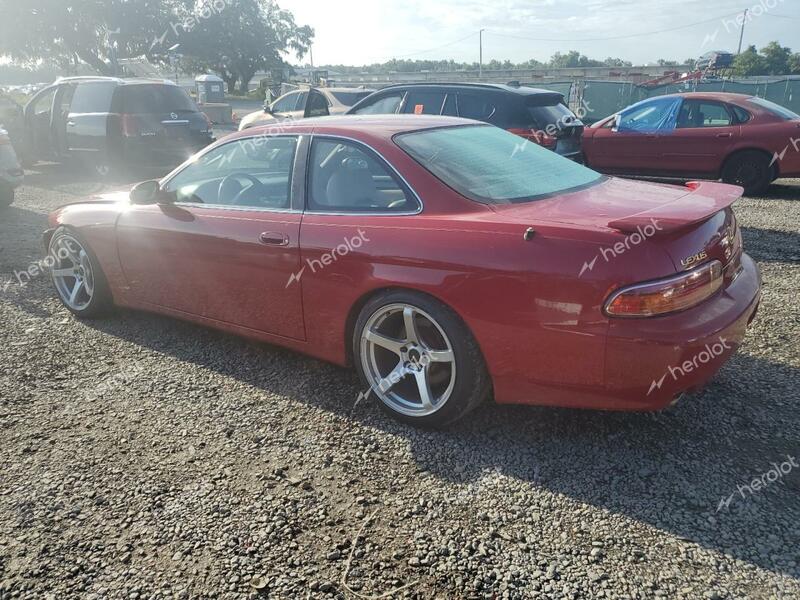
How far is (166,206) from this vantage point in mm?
3977

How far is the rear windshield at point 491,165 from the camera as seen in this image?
10.0ft

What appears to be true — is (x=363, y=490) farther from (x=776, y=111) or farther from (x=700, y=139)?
(x=776, y=111)

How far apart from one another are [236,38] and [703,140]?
55405 millimetres

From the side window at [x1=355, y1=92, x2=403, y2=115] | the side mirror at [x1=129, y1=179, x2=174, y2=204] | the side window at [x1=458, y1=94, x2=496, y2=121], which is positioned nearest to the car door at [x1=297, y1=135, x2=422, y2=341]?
the side mirror at [x1=129, y1=179, x2=174, y2=204]

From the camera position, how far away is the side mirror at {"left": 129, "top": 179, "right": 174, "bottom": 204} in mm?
4035

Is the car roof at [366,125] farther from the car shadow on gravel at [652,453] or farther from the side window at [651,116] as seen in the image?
the side window at [651,116]

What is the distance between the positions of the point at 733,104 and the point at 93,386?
901cm

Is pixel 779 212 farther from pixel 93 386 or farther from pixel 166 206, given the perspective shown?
pixel 93 386

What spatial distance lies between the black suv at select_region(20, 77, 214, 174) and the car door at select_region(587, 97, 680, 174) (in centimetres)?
691

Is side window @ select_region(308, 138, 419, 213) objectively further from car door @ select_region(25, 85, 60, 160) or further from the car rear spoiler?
car door @ select_region(25, 85, 60, 160)

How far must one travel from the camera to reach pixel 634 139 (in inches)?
382

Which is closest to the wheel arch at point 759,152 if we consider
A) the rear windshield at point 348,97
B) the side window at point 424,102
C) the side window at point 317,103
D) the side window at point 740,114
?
the side window at point 740,114

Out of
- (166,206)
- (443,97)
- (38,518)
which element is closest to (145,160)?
(443,97)

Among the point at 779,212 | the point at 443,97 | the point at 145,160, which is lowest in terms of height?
the point at 779,212
